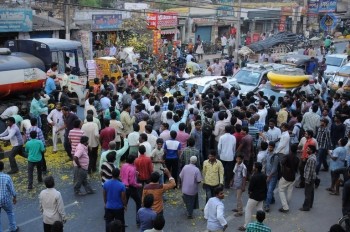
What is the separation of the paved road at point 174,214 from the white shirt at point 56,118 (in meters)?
1.98

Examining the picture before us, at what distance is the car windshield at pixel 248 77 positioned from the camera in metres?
19.8

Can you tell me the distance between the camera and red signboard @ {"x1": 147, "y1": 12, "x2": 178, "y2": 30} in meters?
31.6

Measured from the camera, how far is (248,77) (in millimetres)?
20062

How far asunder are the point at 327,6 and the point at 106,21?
25.7 metres

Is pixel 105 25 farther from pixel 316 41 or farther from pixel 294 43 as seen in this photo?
pixel 316 41

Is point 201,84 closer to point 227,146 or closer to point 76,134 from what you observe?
point 227,146

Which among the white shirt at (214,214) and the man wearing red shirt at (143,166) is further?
the man wearing red shirt at (143,166)

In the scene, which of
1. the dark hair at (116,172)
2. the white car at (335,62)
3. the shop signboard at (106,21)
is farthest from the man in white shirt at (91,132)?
the shop signboard at (106,21)

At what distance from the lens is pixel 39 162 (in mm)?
11109

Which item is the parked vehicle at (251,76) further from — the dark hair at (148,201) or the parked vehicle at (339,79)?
the dark hair at (148,201)

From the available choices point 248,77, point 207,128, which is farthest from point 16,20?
point 207,128

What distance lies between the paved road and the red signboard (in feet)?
69.8

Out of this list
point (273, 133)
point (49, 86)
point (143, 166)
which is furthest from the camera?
point (49, 86)

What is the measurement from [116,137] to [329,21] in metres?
33.2
